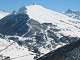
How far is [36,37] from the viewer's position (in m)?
163

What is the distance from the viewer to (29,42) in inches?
6171

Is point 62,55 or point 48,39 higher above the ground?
point 48,39

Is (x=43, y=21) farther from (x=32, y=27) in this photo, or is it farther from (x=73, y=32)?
(x=73, y=32)

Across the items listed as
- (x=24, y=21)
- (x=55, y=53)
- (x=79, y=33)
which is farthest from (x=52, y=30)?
(x=55, y=53)

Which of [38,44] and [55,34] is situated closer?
[38,44]

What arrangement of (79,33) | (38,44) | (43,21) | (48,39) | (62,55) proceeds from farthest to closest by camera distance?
(43,21) → (79,33) → (48,39) → (38,44) → (62,55)

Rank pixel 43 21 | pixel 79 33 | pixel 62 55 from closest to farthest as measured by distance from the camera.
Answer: pixel 62 55
pixel 79 33
pixel 43 21

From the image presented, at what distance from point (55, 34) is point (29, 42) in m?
19.8

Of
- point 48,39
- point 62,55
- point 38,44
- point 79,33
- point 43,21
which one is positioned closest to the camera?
point 62,55

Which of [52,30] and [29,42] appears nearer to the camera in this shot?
[29,42]

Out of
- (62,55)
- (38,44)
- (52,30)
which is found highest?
(52,30)

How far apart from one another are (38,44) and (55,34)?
24619mm

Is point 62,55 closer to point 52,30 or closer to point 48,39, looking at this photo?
point 48,39

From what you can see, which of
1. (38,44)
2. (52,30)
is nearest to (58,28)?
(52,30)
